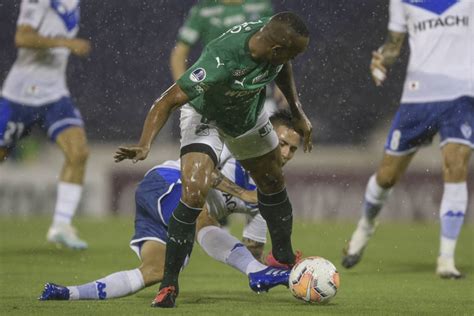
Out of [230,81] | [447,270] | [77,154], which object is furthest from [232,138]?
[77,154]

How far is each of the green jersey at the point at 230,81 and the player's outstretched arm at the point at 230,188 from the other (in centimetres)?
43

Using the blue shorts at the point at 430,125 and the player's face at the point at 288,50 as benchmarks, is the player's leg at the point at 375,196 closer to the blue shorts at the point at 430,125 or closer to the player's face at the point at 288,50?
the blue shorts at the point at 430,125

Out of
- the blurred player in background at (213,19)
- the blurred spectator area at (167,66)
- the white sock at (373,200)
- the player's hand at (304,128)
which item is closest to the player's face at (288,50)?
the player's hand at (304,128)

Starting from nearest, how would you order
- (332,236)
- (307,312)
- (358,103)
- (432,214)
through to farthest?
(307,312) < (332,236) < (432,214) < (358,103)

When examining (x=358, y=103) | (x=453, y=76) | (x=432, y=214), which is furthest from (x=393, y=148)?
(x=358, y=103)

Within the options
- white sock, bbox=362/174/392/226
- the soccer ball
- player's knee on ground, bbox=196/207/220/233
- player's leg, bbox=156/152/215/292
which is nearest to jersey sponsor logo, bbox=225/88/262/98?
player's leg, bbox=156/152/215/292

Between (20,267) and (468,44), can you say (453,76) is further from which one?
(20,267)

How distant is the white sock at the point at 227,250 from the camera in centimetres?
660

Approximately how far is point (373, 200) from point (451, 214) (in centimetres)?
78

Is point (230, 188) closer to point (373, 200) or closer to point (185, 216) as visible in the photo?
point (185, 216)

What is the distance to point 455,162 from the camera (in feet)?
27.1

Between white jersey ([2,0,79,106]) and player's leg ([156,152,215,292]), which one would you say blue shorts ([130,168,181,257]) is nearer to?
player's leg ([156,152,215,292])

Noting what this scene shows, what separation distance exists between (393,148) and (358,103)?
722 centimetres

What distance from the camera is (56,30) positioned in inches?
401
